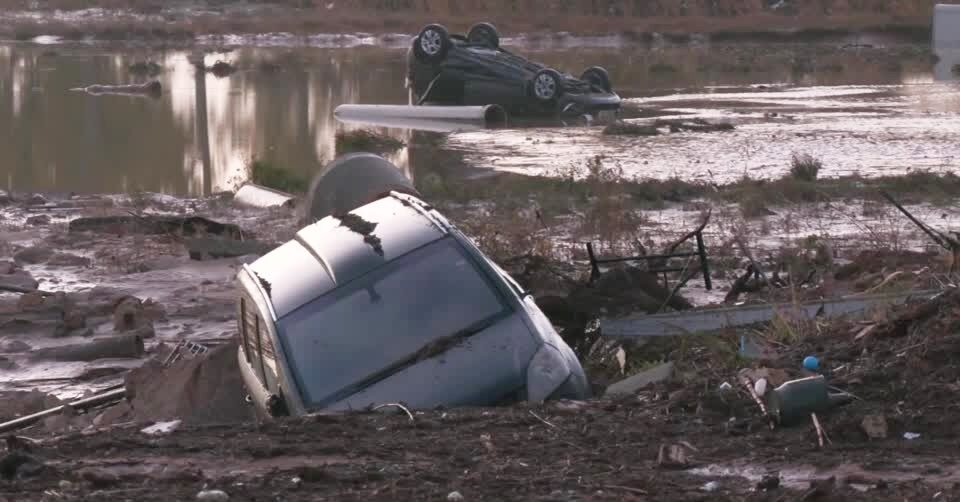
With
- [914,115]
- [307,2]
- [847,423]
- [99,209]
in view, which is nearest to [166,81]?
[914,115]

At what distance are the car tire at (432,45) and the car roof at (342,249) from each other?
19.3m

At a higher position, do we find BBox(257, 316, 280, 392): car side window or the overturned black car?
Result: the overturned black car

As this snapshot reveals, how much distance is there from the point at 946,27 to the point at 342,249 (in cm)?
4597

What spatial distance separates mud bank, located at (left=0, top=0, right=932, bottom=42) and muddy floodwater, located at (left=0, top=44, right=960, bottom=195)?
21.4 feet

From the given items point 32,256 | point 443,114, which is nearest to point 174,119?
point 443,114

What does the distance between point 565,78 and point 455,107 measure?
2.16m

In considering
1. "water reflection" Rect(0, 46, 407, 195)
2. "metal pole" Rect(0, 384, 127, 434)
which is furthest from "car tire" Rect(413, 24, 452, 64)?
"metal pole" Rect(0, 384, 127, 434)

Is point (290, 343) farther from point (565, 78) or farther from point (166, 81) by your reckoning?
point (166, 81)

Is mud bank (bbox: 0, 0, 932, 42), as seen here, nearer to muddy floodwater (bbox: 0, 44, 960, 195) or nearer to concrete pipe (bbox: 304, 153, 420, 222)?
muddy floodwater (bbox: 0, 44, 960, 195)

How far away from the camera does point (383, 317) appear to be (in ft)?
25.1

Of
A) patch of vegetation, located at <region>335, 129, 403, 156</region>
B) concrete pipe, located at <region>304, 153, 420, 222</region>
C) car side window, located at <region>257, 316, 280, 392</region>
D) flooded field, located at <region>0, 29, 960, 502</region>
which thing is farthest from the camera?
patch of vegetation, located at <region>335, 129, 403, 156</region>

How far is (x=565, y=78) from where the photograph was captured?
2833 centimetres

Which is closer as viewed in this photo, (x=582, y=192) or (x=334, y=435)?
(x=334, y=435)

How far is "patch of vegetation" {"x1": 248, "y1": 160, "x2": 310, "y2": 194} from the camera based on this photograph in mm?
20172
